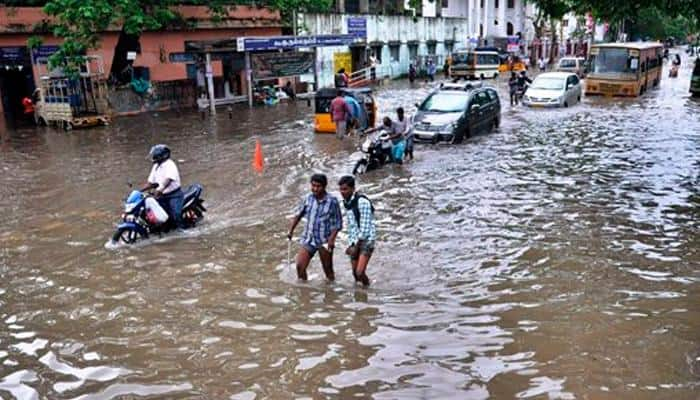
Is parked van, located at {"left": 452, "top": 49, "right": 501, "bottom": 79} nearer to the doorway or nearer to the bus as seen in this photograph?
the bus

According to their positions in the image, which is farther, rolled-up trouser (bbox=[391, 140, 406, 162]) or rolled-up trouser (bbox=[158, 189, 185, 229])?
rolled-up trouser (bbox=[391, 140, 406, 162])

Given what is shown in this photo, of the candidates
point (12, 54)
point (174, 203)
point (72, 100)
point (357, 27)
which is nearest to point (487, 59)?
point (357, 27)

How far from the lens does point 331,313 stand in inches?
296

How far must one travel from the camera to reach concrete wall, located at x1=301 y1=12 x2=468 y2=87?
3938 centimetres

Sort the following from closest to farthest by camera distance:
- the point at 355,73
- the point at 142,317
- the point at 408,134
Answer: the point at 142,317 → the point at 408,134 → the point at 355,73

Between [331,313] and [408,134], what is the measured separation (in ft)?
31.6

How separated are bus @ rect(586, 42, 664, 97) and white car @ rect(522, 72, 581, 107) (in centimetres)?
332

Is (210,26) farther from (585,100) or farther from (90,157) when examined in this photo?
(585,100)

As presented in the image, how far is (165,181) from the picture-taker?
33.5ft

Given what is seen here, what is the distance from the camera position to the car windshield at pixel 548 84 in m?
28.0

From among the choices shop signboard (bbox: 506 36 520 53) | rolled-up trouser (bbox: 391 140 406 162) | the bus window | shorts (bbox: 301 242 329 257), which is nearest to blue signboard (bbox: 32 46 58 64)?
rolled-up trouser (bbox: 391 140 406 162)

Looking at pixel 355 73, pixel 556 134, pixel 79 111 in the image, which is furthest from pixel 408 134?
pixel 355 73

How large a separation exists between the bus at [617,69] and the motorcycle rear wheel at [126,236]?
27230 millimetres

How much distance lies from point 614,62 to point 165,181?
27333 millimetres
